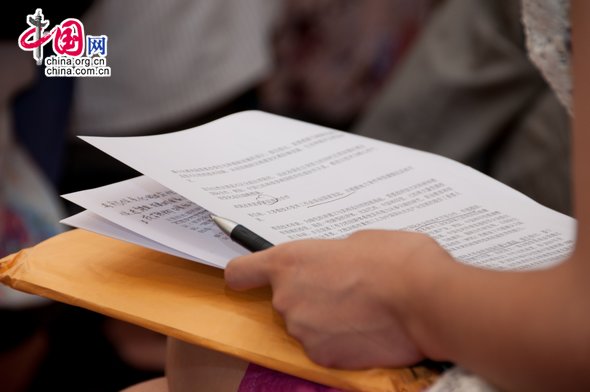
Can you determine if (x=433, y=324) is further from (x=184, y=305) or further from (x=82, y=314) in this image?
(x=82, y=314)

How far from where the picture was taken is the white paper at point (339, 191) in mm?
554

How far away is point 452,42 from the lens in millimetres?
1474

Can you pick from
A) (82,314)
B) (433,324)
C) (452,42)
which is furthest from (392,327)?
(82,314)

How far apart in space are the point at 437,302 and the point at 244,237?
0.46 ft

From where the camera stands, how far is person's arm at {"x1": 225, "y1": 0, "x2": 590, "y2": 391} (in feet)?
1.32

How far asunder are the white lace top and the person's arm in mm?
85

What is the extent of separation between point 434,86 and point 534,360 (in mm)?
1089
